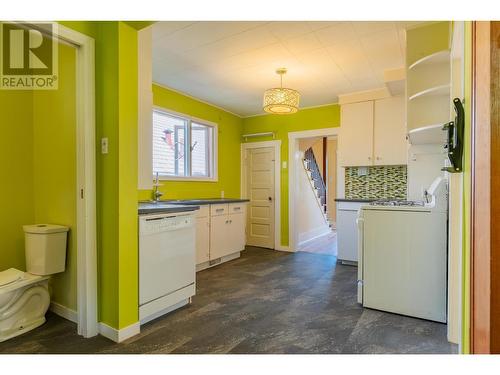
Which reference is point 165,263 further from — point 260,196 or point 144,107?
point 260,196

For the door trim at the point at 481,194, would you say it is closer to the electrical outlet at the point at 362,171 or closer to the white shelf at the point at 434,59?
the white shelf at the point at 434,59

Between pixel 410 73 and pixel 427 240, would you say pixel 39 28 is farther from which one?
pixel 427 240

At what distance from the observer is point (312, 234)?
601 cm

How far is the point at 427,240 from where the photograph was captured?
2281 mm

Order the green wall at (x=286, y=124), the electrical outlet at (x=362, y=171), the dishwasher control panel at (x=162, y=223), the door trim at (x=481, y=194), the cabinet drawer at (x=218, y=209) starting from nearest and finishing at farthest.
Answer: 1. the door trim at (x=481, y=194)
2. the dishwasher control panel at (x=162, y=223)
3. the cabinet drawer at (x=218, y=209)
4. the electrical outlet at (x=362, y=171)
5. the green wall at (x=286, y=124)

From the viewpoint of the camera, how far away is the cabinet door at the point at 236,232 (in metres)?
4.25

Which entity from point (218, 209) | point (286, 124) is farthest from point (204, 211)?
point (286, 124)

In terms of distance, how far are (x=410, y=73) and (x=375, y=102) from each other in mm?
1571

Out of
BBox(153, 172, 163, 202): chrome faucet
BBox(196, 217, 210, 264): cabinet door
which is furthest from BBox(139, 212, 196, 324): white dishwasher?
BBox(153, 172, 163, 202): chrome faucet

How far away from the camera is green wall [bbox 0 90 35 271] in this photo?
2.47 metres

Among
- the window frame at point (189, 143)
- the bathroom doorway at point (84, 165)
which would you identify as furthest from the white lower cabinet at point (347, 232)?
the bathroom doorway at point (84, 165)

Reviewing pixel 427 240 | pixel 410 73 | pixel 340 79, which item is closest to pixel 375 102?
pixel 340 79

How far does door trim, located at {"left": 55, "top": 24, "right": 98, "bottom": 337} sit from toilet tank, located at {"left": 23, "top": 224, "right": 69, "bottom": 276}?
36 cm

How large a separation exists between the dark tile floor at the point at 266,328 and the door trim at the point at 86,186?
0.23m
